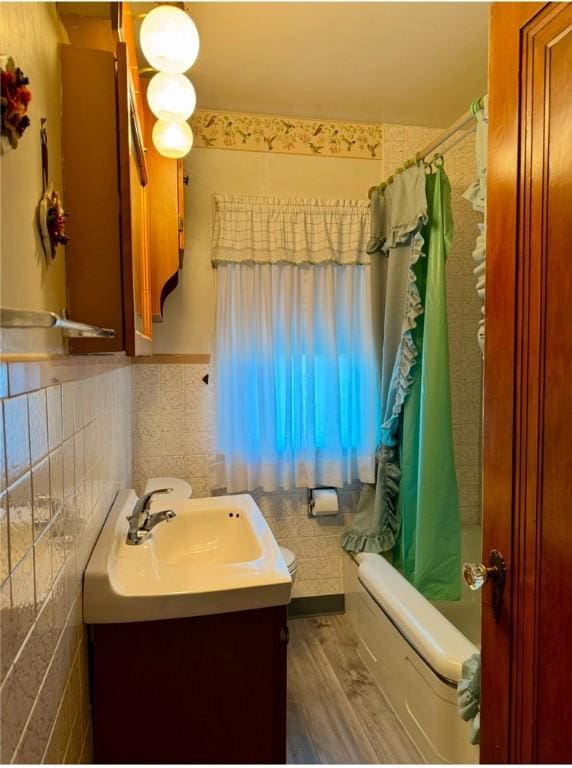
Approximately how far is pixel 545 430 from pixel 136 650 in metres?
0.96

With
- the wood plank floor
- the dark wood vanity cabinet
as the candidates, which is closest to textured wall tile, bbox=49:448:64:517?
the dark wood vanity cabinet

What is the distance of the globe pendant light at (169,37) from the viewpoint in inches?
44.1

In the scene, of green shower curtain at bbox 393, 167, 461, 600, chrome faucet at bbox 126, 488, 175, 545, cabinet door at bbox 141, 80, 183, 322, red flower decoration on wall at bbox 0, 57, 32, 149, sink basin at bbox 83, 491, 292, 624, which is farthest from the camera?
green shower curtain at bbox 393, 167, 461, 600

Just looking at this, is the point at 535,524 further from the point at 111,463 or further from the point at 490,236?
the point at 111,463

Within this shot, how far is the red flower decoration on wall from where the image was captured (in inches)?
18.8

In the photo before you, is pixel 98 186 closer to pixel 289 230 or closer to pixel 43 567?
pixel 43 567

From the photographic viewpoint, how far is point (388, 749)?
5.13 feet

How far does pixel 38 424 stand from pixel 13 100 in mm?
405

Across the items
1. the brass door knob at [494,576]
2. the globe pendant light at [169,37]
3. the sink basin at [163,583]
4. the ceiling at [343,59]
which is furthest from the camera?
the ceiling at [343,59]

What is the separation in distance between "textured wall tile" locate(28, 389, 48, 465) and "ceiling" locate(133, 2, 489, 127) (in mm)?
1542

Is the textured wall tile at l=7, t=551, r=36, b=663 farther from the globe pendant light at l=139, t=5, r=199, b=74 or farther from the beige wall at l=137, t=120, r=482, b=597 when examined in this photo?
the beige wall at l=137, t=120, r=482, b=597

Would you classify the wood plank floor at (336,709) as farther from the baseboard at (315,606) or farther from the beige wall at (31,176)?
the beige wall at (31,176)

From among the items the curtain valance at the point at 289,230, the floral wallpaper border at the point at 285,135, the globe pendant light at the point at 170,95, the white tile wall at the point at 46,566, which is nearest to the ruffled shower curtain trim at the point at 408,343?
the curtain valance at the point at 289,230

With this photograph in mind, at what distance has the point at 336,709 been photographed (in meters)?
1.76
